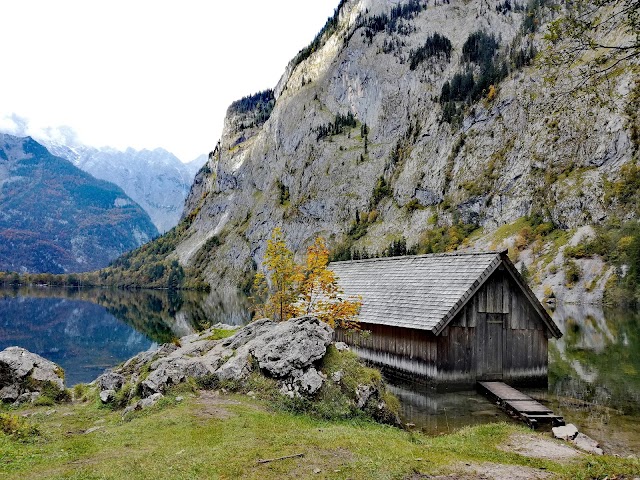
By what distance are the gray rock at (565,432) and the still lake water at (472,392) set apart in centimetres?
112

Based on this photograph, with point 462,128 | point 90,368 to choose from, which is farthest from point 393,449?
point 462,128

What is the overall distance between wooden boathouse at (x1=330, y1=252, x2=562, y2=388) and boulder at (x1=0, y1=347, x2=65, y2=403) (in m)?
16.3

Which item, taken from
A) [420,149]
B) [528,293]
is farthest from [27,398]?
[420,149]

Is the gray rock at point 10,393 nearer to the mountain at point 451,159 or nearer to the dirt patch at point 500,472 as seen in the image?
the dirt patch at point 500,472

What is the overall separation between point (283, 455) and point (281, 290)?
1700cm

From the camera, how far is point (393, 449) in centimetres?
1180

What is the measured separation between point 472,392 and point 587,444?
8.12 metres

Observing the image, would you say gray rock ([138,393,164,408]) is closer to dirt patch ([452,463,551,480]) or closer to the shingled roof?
dirt patch ([452,463,551,480])

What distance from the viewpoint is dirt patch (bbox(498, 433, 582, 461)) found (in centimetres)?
1255

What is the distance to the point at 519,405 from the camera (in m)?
19.5

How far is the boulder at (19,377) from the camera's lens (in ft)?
62.6

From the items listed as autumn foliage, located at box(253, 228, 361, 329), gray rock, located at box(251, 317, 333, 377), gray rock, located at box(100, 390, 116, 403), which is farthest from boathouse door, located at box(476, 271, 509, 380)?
gray rock, located at box(100, 390, 116, 403)

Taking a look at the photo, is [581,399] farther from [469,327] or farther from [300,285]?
[300,285]

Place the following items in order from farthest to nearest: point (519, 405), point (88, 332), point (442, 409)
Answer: point (88, 332) → point (442, 409) → point (519, 405)
